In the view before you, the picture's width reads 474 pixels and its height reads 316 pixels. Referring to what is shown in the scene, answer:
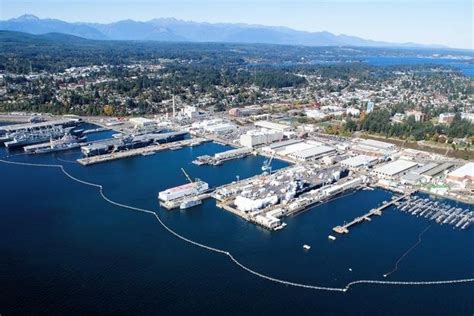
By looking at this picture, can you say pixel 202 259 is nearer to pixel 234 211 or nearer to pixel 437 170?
pixel 234 211

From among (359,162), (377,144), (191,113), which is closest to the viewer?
(359,162)

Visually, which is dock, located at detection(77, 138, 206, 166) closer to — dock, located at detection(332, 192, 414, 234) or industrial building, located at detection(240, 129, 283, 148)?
industrial building, located at detection(240, 129, 283, 148)

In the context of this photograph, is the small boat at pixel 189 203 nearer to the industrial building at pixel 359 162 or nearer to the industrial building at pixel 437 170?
the industrial building at pixel 359 162

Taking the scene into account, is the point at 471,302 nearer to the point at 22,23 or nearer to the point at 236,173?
the point at 236,173

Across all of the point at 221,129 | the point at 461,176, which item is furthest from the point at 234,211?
the point at 221,129

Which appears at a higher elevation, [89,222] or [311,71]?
[311,71]

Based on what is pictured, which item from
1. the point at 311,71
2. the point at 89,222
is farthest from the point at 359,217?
the point at 311,71

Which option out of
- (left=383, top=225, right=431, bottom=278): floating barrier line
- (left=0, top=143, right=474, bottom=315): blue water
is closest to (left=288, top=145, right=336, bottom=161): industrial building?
(left=0, top=143, right=474, bottom=315): blue water
